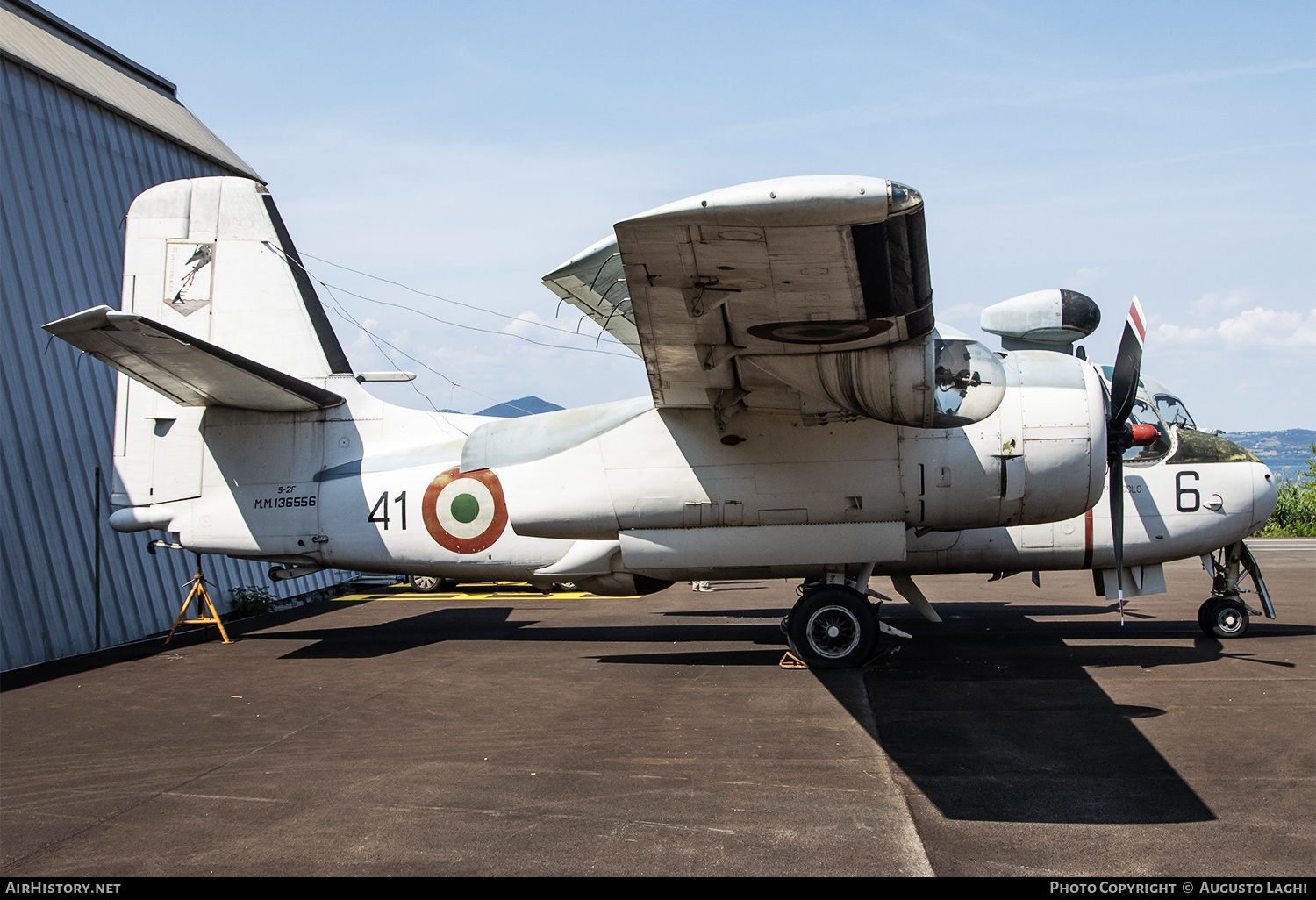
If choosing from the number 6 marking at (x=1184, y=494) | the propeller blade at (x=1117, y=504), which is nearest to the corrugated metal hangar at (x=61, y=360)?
the propeller blade at (x=1117, y=504)

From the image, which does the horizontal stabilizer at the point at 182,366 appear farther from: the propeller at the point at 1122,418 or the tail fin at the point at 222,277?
the propeller at the point at 1122,418

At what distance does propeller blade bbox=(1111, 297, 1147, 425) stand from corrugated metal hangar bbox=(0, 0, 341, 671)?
42.5 feet

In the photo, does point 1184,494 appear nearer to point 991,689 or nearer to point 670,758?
point 991,689

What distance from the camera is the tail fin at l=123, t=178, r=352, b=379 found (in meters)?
11.7

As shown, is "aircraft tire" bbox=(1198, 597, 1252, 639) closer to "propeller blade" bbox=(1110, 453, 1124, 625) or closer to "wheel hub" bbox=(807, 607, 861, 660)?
"propeller blade" bbox=(1110, 453, 1124, 625)

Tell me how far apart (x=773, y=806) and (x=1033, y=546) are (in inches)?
263

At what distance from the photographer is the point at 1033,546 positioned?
10781 mm

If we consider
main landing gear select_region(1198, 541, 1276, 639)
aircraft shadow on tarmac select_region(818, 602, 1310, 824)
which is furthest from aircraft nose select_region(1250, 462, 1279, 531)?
aircraft shadow on tarmac select_region(818, 602, 1310, 824)

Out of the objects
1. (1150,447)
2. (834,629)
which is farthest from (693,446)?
(1150,447)

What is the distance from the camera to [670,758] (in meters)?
6.41

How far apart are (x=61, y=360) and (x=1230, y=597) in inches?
622
